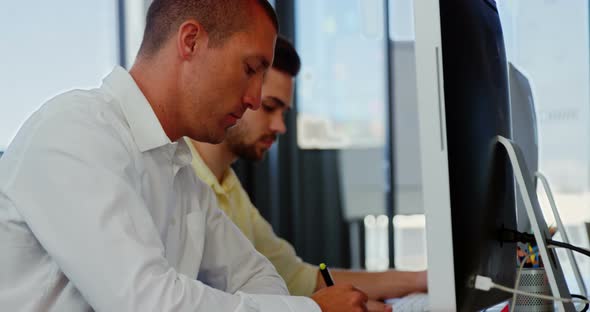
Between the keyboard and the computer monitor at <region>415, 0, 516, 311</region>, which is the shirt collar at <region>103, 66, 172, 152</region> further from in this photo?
the keyboard

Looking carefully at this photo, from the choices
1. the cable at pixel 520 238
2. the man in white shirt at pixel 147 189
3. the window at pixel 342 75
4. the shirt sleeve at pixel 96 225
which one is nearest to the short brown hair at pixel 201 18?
the man in white shirt at pixel 147 189

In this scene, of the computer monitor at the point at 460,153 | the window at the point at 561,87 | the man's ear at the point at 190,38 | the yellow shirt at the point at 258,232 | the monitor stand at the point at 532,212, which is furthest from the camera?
the window at the point at 561,87

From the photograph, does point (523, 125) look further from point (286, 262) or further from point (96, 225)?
point (96, 225)

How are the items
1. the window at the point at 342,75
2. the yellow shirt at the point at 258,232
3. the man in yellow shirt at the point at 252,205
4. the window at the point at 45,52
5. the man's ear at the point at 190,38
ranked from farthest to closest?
1. the window at the point at 342,75
2. the window at the point at 45,52
3. the yellow shirt at the point at 258,232
4. the man in yellow shirt at the point at 252,205
5. the man's ear at the point at 190,38

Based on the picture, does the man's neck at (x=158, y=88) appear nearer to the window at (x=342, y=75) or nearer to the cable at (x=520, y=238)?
the cable at (x=520, y=238)

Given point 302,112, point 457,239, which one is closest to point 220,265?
point 457,239

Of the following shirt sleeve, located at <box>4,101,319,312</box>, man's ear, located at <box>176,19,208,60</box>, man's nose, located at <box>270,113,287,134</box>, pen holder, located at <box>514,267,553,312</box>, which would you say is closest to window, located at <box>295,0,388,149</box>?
man's nose, located at <box>270,113,287,134</box>

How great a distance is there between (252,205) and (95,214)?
116 cm

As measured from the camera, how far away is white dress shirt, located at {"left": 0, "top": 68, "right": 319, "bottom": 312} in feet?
2.84

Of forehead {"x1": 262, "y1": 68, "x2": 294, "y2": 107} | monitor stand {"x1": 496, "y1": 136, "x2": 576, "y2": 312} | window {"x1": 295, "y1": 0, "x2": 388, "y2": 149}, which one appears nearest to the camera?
monitor stand {"x1": 496, "y1": 136, "x2": 576, "y2": 312}

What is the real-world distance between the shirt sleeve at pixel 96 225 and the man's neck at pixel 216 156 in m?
0.94

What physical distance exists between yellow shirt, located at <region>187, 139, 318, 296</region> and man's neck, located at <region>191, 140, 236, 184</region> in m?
0.02

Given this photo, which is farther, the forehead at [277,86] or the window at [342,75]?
the window at [342,75]

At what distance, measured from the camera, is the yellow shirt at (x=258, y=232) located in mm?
1812
